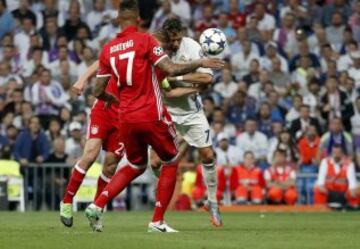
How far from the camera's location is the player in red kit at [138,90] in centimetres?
1341

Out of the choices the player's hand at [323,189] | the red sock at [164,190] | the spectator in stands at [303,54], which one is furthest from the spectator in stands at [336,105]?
the red sock at [164,190]

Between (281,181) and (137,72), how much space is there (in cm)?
1131

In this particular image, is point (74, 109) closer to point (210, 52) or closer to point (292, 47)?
point (292, 47)

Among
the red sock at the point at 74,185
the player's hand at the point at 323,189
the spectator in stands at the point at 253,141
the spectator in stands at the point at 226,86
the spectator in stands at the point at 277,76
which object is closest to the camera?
the red sock at the point at 74,185

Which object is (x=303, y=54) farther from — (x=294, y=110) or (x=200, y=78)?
(x=200, y=78)

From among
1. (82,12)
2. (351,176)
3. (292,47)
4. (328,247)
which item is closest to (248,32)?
(292,47)

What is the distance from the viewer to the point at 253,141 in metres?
25.7

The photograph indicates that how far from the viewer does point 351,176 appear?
23.8 metres

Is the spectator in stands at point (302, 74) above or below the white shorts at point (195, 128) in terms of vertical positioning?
above

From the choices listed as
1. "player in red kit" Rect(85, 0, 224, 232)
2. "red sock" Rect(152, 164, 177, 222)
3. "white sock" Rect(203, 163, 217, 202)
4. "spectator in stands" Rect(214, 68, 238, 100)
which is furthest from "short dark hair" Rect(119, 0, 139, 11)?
"spectator in stands" Rect(214, 68, 238, 100)

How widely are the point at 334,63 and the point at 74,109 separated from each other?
5795 millimetres

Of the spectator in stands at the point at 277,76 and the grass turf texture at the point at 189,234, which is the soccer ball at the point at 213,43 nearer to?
the grass turf texture at the point at 189,234

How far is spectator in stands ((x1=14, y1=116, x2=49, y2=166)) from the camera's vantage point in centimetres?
2477

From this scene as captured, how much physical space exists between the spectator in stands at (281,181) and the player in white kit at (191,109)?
7631 mm
